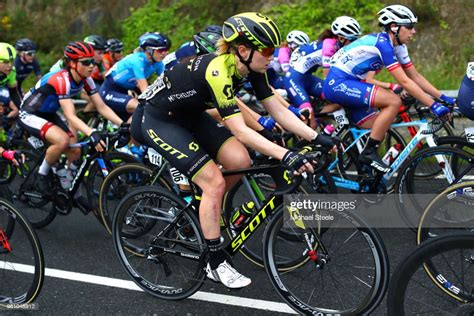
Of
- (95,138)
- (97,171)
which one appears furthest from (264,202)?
(97,171)

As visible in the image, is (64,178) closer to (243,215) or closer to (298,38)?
(243,215)

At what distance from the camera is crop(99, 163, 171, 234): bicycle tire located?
5.23 meters

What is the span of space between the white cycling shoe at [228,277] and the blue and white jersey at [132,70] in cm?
476

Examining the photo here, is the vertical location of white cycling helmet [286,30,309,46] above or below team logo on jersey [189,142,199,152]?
below

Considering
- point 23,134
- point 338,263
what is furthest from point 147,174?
point 23,134

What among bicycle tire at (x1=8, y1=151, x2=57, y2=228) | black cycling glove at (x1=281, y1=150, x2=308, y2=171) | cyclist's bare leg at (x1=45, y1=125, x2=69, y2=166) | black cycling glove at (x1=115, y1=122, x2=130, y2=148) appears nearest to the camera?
black cycling glove at (x1=281, y1=150, x2=308, y2=171)

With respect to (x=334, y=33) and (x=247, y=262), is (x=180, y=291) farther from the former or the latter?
(x=334, y=33)

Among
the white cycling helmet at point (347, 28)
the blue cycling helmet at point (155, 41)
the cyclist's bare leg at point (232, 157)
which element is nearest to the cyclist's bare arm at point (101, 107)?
the blue cycling helmet at point (155, 41)

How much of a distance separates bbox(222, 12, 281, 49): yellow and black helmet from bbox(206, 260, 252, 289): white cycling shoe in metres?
1.68

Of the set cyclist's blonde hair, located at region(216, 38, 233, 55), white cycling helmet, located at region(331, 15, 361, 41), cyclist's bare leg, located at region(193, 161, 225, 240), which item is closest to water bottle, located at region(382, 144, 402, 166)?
white cycling helmet, located at region(331, 15, 361, 41)

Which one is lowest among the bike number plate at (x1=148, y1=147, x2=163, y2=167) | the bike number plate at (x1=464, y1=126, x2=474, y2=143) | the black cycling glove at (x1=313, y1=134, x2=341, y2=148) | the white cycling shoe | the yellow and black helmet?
the white cycling shoe

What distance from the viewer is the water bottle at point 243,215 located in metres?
4.32

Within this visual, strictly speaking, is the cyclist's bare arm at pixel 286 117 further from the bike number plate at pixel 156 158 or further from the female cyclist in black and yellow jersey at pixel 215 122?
the bike number plate at pixel 156 158

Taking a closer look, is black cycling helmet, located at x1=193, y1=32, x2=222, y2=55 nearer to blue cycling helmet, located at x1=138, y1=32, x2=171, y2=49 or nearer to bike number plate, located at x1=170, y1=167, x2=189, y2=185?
bike number plate, located at x1=170, y1=167, x2=189, y2=185
